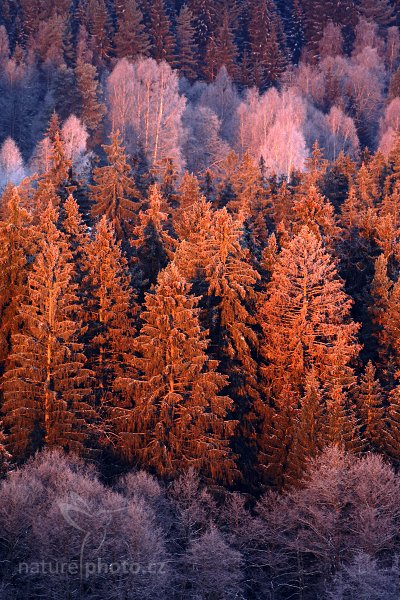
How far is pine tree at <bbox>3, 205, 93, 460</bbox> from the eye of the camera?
116 ft

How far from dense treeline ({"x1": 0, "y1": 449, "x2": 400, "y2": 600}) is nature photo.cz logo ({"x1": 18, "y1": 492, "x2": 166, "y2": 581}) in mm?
37

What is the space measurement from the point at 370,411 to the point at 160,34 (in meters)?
80.2

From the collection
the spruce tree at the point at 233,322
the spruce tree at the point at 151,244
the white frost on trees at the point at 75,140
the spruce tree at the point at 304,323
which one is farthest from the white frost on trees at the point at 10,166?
the spruce tree at the point at 304,323

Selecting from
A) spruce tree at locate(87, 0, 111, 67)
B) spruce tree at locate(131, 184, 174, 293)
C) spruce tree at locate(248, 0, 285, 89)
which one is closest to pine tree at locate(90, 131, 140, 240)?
spruce tree at locate(131, 184, 174, 293)

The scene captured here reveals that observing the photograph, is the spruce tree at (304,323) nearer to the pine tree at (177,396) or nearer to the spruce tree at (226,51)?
the pine tree at (177,396)

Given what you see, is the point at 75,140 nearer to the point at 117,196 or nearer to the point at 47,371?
the point at 117,196

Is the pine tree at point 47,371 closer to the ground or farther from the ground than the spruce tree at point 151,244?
closer to the ground

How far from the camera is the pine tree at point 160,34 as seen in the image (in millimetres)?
105125

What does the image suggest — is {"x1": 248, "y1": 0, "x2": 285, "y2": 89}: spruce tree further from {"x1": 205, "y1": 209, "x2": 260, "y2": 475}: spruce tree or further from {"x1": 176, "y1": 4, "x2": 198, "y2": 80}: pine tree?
{"x1": 205, "y1": 209, "x2": 260, "y2": 475}: spruce tree

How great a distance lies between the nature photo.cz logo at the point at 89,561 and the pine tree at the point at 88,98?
55583 millimetres

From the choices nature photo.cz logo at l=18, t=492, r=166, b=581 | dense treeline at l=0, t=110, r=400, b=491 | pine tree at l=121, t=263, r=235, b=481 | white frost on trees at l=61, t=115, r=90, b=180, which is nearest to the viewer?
nature photo.cz logo at l=18, t=492, r=166, b=581

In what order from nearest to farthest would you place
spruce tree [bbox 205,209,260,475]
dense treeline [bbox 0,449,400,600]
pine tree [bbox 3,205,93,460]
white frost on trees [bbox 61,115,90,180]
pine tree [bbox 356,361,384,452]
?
1. dense treeline [bbox 0,449,400,600]
2. pine tree [bbox 3,205,93,460]
3. pine tree [bbox 356,361,384,452]
4. spruce tree [bbox 205,209,260,475]
5. white frost on trees [bbox 61,115,90,180]

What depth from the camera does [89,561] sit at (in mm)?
29172

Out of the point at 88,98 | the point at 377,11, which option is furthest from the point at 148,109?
the point at 377,11
